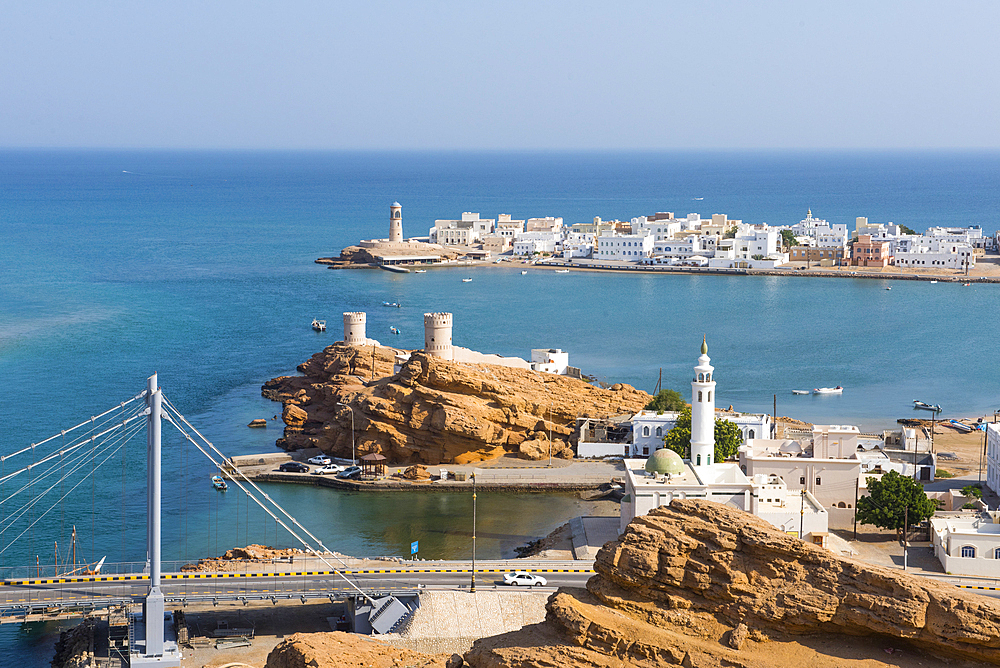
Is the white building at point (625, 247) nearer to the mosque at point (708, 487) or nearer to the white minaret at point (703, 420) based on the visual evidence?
the white minaret at point (703, 420)

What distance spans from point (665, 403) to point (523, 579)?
1708 centimetres

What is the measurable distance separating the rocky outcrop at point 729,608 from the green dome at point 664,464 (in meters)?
17.1

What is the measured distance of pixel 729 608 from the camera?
1077cm

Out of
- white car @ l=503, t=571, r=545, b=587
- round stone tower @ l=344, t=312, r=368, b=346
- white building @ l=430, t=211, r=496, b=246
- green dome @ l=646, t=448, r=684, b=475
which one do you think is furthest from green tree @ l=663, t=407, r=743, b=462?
white building @ l=430, t=211, r=496, b=246

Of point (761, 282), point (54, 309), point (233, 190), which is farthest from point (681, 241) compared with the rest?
point (233, 190)

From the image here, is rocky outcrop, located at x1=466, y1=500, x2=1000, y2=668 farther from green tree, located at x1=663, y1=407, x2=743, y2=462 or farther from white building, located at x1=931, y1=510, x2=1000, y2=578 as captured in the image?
green tree, located at x1=663, y1=407, x2=743, y2=462

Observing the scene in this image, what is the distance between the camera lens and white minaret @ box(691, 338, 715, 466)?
29422 millimetres

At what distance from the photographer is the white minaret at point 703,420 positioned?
96.5ft

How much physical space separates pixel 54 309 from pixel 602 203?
105 meters

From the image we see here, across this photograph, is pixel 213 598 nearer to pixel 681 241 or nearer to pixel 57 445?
pixel 57 445

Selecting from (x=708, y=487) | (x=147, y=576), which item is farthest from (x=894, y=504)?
(x=147, y=576)

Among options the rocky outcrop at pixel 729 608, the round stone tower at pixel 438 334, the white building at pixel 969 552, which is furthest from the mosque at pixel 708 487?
the rocky outcrop at pixel 729 608

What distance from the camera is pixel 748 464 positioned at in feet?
103

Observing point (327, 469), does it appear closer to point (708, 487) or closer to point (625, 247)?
point (708, 487)
